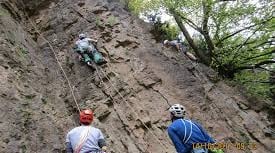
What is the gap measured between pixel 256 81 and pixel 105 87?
29.5ft

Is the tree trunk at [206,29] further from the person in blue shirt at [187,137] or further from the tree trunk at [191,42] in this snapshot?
the person in blue shirt at [187,137]

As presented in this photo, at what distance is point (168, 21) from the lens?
1992 cm

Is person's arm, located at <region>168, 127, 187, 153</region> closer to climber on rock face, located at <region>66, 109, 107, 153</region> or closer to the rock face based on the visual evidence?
climber on rock face, located at <region>66, 109, 107, 153</region>

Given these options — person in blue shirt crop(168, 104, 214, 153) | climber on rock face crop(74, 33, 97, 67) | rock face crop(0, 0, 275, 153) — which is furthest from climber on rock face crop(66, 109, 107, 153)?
climber on rock face crop(74, 33, 97, 67)

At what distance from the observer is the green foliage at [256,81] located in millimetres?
17453

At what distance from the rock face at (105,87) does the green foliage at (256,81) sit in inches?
135

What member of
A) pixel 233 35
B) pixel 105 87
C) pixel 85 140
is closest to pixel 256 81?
pixel 233 35

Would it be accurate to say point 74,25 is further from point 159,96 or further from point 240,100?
point 240,100

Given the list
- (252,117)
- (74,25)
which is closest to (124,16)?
(74,25)

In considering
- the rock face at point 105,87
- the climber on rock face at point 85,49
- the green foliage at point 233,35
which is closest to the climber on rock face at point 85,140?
the rock face at point 105,87

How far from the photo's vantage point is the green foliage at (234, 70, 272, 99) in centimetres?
1745

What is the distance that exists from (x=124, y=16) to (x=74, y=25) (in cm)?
217

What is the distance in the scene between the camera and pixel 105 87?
1180 centimetres

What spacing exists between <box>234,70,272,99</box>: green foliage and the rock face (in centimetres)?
342
